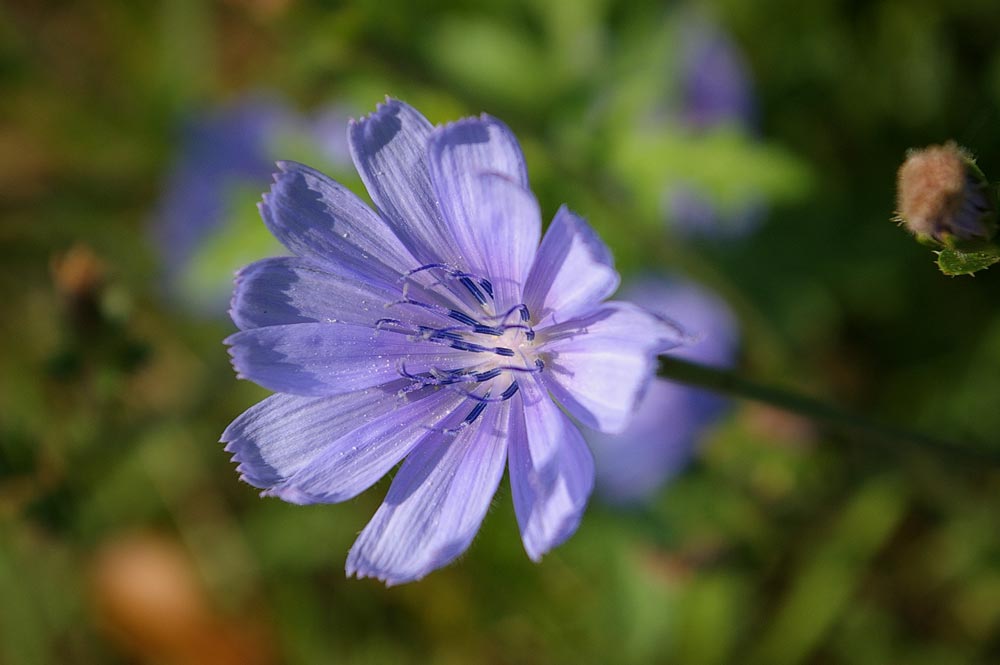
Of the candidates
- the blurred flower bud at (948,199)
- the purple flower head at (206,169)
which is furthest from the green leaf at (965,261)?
the purple flower head at (206,169)

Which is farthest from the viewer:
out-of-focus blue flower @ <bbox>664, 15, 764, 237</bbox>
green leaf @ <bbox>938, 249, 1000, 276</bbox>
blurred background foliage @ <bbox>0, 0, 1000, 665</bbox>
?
out-of-focus blue flower @ <bbox>664, 15, 764, 237</bbox>

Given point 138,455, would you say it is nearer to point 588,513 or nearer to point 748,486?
point 588,513

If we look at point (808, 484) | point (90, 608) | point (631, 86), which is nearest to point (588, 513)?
point (808, 484)

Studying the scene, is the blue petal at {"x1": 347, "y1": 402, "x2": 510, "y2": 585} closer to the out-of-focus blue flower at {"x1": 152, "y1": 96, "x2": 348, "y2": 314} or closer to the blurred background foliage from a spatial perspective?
the blurred background foliage

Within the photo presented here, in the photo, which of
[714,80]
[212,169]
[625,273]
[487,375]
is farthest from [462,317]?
[212,169]

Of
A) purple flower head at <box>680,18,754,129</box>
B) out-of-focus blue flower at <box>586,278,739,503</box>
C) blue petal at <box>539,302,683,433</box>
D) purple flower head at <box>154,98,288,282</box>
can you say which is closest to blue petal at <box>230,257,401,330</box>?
blue petal at <box>539,302,683,433</box>

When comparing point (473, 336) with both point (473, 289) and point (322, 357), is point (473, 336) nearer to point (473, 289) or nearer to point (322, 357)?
point (473, 289)

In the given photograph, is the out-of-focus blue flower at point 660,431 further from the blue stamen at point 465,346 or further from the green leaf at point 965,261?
the green leaf at point 965,261
